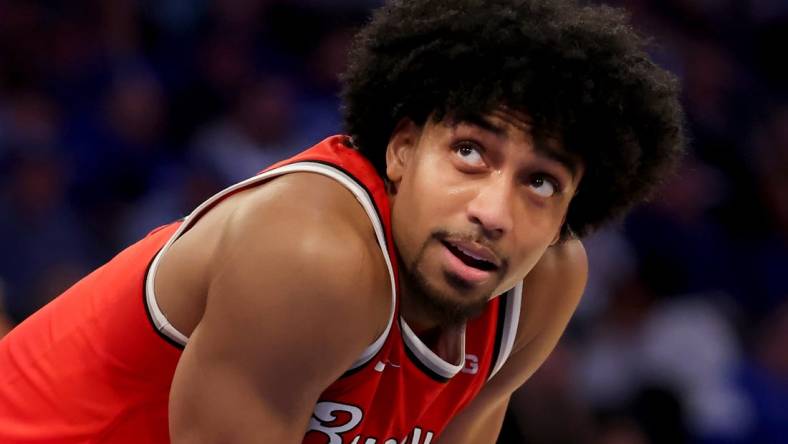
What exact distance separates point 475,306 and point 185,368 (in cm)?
57

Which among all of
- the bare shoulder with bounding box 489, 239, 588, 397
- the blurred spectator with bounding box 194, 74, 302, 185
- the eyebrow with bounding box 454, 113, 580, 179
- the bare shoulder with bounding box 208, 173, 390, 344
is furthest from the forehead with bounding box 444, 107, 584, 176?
the blurred spectator with bounding box 194, 74, 302, 185

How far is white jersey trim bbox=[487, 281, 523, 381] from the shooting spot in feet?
8.51

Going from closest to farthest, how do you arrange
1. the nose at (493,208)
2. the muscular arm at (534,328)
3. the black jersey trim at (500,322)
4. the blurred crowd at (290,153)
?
the nose at (493,208), the black jersey trim at (500,322), the muscular arm at (534,328), the blurred crowd at (290,153)

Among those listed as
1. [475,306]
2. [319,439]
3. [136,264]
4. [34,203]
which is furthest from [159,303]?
[34,203]

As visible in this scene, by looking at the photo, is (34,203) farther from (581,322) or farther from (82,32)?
(581,322)

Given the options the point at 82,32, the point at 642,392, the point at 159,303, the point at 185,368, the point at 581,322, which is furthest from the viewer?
the point at 82,32

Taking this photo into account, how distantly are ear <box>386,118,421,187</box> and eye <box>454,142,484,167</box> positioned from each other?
125 mm

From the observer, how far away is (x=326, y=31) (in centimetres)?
618

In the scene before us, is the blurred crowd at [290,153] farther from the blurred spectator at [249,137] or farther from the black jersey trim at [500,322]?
the black jersey trim at [500,322]

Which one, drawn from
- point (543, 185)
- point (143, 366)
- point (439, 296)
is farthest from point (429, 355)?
point (143, 366)

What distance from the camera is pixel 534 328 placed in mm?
2754

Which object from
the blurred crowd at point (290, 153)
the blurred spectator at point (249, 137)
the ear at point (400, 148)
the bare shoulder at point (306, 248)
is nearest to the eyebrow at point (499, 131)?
the ear at point (400, 148)

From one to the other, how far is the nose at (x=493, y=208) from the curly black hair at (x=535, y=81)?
5.4 inches

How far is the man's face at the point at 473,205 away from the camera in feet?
7.18
